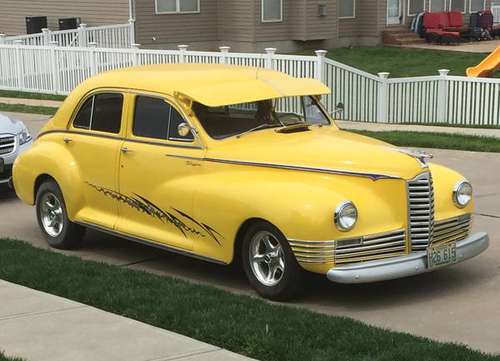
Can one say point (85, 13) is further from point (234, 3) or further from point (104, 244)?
point (104, 244)

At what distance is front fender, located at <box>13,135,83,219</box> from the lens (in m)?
8.66

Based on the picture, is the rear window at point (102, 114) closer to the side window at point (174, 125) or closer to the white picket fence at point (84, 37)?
the side window at point (174, 125)

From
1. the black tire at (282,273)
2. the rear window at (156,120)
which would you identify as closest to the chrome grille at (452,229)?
the black tire at (282,273)

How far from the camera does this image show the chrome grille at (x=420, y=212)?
6902mm

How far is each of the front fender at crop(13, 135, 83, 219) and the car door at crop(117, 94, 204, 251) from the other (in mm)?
627

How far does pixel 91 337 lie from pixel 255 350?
1.10 meters

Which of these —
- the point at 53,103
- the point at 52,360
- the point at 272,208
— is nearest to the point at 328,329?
the point at 272,208

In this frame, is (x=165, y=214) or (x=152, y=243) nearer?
(x=165, y=214)

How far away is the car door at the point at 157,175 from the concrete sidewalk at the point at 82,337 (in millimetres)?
1246

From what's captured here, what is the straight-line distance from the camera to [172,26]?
97.2ft

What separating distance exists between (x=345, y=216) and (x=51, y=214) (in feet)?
11.6

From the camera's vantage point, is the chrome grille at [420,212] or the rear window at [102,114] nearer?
the chrome grille at [420,212]

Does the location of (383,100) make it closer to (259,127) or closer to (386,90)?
(386,90)

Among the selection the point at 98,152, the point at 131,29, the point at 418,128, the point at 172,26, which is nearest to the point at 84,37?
the point at 131,29
